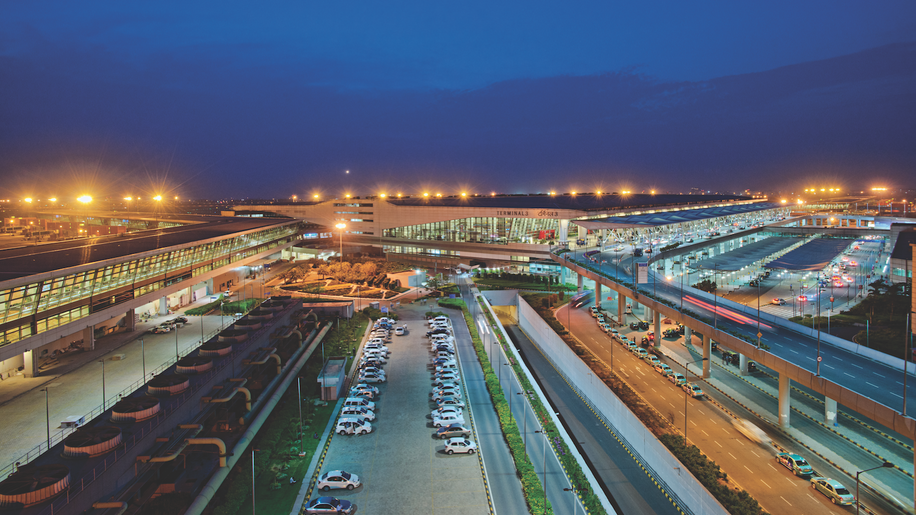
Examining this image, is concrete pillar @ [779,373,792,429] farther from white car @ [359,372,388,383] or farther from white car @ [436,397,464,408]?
white car @ [359,372,388,383]

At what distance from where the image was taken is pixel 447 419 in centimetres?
1952

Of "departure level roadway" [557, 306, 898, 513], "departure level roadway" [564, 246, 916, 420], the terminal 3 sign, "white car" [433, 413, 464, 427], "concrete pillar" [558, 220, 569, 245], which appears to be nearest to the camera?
"departure level roadway" [557, 306, 898, 513]

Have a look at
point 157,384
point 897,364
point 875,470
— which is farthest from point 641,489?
point 157,384

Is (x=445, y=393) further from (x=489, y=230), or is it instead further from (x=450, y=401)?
(x=489, y=230)

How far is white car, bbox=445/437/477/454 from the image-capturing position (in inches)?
687

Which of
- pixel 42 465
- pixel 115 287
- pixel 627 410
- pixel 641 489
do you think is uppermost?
pixel 115 287

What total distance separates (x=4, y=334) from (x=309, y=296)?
22.0m

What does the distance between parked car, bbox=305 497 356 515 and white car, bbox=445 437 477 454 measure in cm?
424

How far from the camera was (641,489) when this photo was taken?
17.6m

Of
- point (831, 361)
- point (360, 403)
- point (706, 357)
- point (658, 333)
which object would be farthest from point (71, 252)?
point (831, 361)

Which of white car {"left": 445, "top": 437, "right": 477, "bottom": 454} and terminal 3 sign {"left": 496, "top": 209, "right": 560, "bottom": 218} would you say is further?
terminal 3 sign {"left": 496, "top": 209, "right": 560, "bottom": 218}

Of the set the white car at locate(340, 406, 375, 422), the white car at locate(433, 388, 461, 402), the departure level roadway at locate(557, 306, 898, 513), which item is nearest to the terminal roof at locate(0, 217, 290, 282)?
the white car at locate(340, 406, 375, 422)

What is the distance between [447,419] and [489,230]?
131 feet

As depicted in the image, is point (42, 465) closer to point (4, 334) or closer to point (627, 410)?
point (4, 334)
